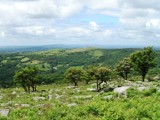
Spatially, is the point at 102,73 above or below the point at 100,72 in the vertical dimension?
below

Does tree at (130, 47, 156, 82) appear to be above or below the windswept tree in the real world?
above

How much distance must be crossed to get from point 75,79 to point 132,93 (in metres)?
69.3

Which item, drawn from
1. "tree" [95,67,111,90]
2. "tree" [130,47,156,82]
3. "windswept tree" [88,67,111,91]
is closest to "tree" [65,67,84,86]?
"tree" [130,47,156,82]

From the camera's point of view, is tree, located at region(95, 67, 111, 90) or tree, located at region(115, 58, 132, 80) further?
tree, located at region(115, 58, 132, 80)

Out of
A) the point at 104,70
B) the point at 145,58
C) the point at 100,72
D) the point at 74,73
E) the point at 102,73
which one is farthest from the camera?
the point at 74,73

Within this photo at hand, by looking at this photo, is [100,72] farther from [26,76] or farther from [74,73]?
[74,73]

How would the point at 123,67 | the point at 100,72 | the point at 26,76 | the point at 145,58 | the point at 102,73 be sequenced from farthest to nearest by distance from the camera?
the point at 123,67 < the point at 26,76 < the point at 145,58 < the point at 102,73 < the point at 100,72

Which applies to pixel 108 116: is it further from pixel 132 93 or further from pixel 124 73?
pixel 124 73

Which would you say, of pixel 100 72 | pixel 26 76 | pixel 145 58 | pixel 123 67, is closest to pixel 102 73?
pixel 100 72

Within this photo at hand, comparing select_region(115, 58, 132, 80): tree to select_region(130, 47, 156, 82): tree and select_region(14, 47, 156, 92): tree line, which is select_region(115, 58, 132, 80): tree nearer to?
select_region(14, 47, 156, 92): tree line

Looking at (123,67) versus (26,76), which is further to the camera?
(123,67)

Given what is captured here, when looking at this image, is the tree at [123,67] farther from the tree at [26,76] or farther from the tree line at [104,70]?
the tree at [26,76]

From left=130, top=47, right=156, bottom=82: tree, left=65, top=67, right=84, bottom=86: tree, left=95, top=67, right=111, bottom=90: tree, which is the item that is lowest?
left=65, top=67, right=84, bottom=86: tree

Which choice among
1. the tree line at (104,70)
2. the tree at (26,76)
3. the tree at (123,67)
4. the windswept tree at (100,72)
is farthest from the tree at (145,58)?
the tree at (26,76)
